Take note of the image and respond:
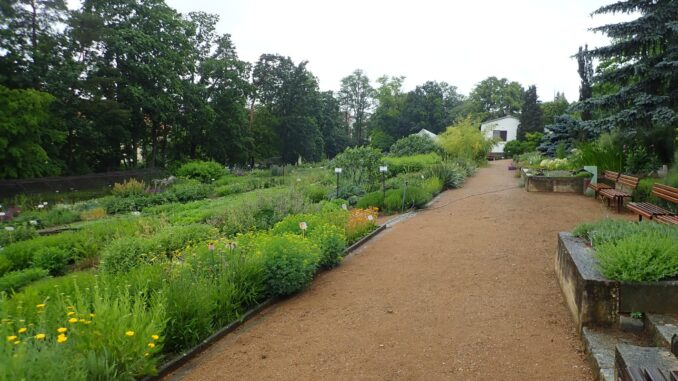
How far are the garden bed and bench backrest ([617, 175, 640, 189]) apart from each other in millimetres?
2414

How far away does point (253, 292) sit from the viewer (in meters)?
5.27

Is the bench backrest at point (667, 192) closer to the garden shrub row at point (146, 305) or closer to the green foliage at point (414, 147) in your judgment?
the garden shrub row at point (146, 305)

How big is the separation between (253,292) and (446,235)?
4720mm

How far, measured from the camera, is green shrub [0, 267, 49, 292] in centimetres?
650

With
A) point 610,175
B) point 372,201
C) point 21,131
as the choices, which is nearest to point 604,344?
point 372,201

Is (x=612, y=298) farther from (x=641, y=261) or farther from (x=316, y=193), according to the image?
(x=316, y=193)

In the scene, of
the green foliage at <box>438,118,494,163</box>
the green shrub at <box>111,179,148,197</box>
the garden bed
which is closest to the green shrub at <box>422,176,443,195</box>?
the garden bed

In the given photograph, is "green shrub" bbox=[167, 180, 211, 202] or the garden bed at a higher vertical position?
the garden bed

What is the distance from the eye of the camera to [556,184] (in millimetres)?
13992

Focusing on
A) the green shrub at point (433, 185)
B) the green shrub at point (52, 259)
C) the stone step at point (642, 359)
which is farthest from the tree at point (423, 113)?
the stone step at point (642, 359)

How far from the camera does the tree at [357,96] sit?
80.1m

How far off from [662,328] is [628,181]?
8221 mm

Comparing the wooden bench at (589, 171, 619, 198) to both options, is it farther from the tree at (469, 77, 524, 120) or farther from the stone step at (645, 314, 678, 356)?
the tree at (469, 77, 524, 120)

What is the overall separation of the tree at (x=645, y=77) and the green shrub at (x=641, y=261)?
8833 millimetres
